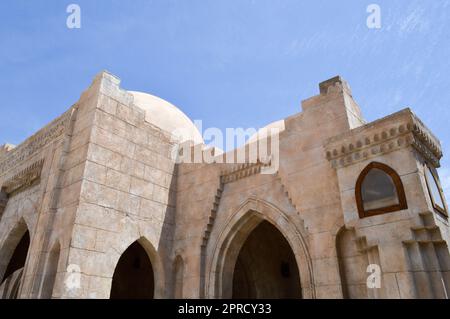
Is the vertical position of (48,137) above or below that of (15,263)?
above

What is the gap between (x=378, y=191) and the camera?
5.29 m

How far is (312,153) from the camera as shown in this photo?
22.5 ft

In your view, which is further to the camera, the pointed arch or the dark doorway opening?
the dark doorway opening

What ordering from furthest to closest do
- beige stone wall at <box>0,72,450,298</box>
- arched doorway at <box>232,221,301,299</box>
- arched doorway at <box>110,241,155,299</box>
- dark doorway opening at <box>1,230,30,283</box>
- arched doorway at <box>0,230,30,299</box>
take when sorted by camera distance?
arched doorway at <box>110,241,155,299</box> < arched doorway at <box>232,221,301,299</box> < dark doorway opening at <box>1,230,30,283</box> < arched doorway at <box>0,230,30,299</box> < beige stone wall at <box>0,72,450,298</box>

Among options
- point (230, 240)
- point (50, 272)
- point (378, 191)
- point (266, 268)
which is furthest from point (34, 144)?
point (378, 191)

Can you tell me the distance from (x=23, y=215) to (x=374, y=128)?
27.5 feet

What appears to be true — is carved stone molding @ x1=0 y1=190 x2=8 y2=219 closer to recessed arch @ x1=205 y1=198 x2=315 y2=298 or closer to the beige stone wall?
the beige stone wall

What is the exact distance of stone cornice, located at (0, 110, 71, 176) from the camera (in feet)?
27.8

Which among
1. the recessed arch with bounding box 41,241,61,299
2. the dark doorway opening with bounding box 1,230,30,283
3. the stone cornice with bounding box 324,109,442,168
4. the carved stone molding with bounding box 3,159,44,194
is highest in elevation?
the carved stone molding with bounding box 3,159,44,194

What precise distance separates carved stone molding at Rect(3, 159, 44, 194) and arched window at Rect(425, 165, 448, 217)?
27.8 feet

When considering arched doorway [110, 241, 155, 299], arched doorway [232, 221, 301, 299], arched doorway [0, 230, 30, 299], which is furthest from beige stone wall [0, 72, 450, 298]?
arched doorway [110, 241, 155, 299]

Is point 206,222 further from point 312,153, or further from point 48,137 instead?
point 48,137

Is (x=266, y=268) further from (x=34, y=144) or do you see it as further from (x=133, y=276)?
(x=34, y=144)
